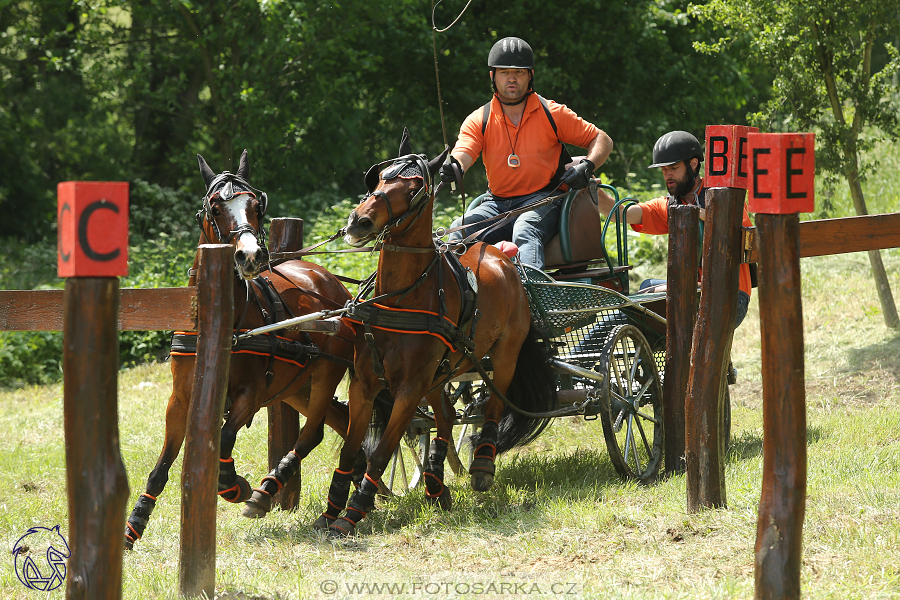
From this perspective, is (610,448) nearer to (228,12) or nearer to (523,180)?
(523,180)

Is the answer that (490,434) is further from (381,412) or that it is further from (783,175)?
(783,175)

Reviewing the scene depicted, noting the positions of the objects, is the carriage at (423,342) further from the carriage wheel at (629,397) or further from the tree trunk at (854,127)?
the tree trunk at (854,127)

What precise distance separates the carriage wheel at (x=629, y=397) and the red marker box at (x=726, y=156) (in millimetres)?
1458

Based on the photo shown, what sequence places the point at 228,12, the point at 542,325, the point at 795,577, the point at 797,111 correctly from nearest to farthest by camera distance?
the point at 795,577
the point at 542,325
the point at 797,111
the point at 228,12

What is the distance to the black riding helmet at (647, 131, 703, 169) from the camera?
6.16 metres

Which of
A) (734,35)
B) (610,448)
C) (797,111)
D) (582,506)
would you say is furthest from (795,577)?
(734,35)

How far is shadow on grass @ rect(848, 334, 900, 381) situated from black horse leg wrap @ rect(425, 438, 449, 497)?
4.79 meters

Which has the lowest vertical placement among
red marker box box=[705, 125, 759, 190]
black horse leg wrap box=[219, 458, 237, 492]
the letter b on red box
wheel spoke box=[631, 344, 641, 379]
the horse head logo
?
the horse head logo

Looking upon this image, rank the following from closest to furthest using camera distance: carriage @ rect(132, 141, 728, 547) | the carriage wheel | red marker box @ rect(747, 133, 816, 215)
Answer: red marker box @ rect(747, 133, 816, 215) → carriage @ rect(132, 141, 728, 547) → the carriage wheel

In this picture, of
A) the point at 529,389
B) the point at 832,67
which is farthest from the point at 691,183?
the point at 832,67

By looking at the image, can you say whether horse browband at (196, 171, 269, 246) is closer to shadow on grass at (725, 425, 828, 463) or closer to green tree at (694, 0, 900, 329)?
shadow on grass at (725, 425, 828, 463)

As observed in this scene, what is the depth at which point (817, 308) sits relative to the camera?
35.3ft

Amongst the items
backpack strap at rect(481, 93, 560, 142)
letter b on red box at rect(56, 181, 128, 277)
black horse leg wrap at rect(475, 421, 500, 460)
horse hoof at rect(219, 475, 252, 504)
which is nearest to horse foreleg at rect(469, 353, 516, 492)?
black horse leg wrap at rect(475, 421, 500, 460)

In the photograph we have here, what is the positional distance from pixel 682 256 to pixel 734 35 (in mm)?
5642
